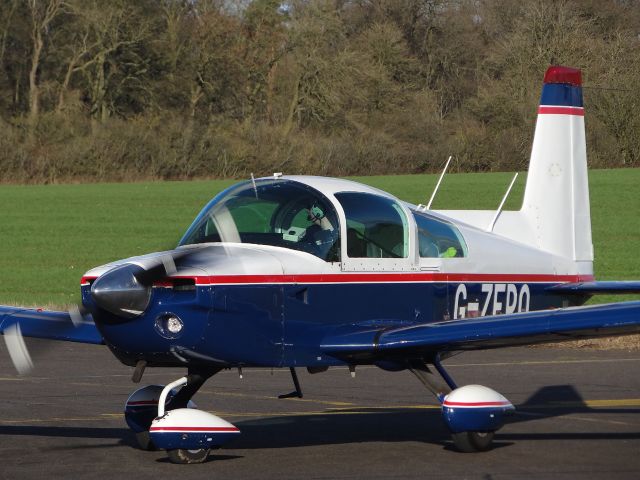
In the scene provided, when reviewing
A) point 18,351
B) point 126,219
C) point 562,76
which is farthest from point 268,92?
point 18,351

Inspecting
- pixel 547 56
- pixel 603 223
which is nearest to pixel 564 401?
pixel 603 223

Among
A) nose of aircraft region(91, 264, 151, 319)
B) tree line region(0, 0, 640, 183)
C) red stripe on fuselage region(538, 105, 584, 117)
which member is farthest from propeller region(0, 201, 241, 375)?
tree line region(0, 0, 640, 183)

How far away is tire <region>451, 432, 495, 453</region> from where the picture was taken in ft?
28.1

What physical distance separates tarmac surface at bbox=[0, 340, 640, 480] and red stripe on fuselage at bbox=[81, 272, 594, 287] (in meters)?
1.19

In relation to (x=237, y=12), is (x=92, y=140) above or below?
below

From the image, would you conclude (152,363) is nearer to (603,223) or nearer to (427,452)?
(427,452)

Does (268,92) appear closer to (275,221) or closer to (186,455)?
(275,221)

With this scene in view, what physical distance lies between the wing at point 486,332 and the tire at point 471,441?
61cm

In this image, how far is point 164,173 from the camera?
2234 inches

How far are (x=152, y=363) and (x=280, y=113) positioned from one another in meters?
54.8

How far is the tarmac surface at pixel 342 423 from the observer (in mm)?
8016

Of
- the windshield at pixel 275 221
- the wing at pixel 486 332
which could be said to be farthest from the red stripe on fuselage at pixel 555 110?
→ the windshield at pixel 275 221

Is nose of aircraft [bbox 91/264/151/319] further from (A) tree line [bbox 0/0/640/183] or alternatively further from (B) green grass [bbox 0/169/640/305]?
(A) tree line [bbox 0/0/640/183]

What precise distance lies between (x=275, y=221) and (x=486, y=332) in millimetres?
1671
